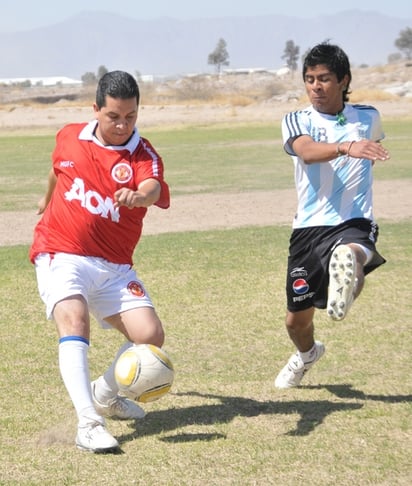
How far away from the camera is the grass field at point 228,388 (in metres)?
5.29

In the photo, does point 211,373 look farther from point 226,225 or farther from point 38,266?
point 226,225

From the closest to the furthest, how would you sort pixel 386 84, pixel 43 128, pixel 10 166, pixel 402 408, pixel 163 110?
pixel 402 408
pixel 10 166
pixel 43 128
pixel 163 110
pixel 386 84

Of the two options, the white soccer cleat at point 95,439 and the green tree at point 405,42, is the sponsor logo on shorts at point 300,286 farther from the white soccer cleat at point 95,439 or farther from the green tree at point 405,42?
the green tree at point 405,42

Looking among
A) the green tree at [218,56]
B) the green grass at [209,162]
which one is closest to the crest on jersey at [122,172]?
the green grass at [209,162]

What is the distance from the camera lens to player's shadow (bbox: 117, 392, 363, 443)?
233 inches

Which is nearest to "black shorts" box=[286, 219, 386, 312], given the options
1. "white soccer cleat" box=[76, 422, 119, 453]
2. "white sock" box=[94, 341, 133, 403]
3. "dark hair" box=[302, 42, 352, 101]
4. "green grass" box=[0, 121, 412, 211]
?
"dark hair" box=[302, 42, 352, 101]

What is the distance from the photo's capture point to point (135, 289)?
602cm

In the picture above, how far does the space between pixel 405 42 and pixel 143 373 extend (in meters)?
154

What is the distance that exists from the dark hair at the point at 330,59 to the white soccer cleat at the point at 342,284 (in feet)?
3.84

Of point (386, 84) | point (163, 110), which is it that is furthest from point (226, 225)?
point (386, 84)

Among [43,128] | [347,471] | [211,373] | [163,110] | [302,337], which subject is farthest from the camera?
[163,110]

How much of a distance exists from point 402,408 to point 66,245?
2265mm

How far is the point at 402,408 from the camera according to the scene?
249 inches

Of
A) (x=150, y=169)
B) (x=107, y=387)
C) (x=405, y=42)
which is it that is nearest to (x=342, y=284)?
(x=150, y=169)
